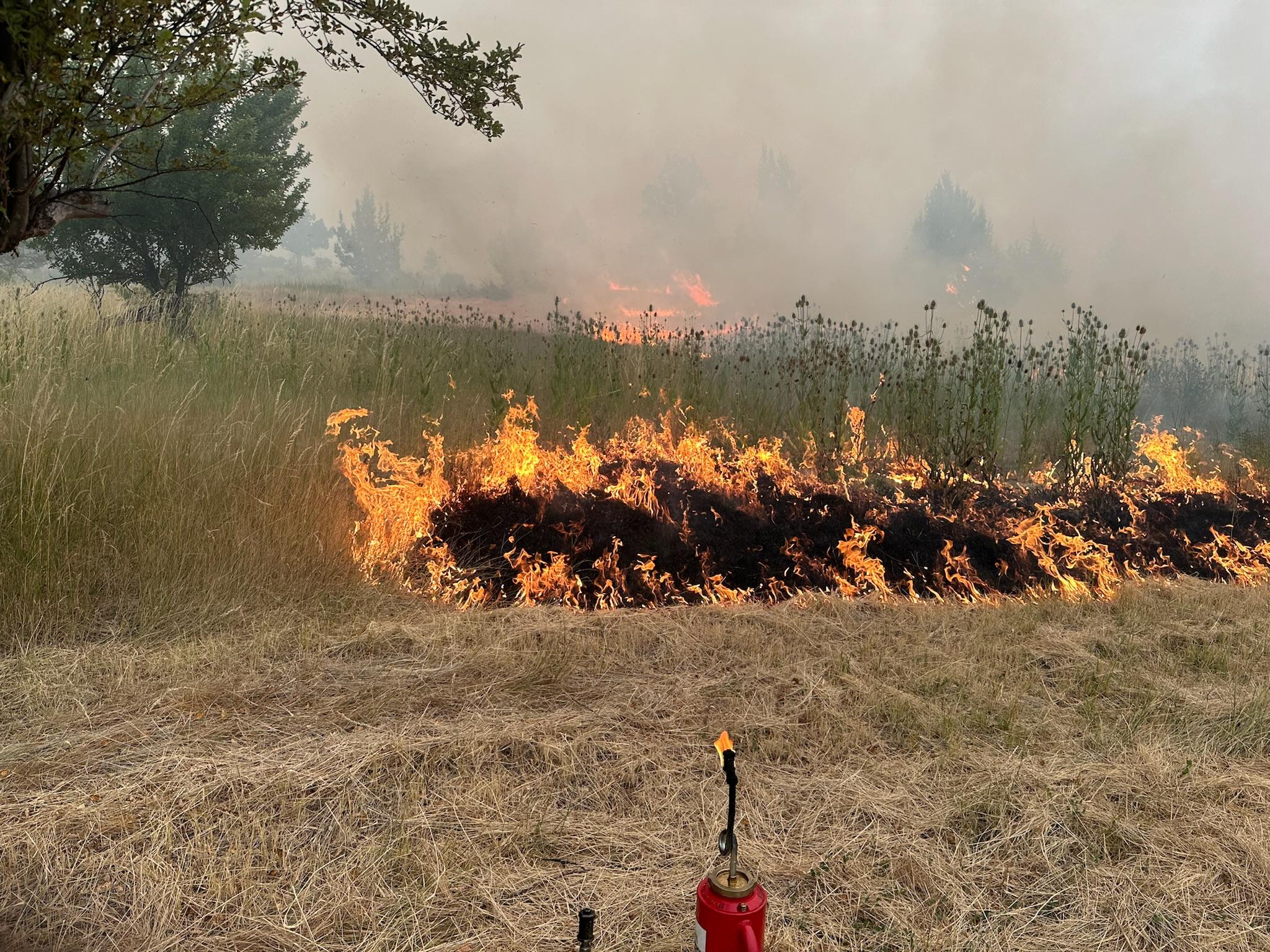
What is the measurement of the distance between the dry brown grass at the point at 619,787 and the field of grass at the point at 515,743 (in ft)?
0.04

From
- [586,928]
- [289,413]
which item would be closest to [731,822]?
[586,928]

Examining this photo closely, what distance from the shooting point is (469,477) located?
6.29 m

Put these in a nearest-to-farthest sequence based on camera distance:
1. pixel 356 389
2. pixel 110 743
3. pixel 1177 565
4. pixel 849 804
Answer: pixel 849 804 < pixel 110 743 < pixel 1177 565 < pixel 356 389

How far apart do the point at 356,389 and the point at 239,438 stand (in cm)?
268

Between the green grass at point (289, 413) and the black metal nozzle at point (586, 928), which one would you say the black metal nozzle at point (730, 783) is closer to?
the black metal nozzle at point (586, 928)

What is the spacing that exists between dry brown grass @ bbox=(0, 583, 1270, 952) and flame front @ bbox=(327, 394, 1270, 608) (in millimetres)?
830

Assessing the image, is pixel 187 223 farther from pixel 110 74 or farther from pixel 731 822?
pixel 731 822

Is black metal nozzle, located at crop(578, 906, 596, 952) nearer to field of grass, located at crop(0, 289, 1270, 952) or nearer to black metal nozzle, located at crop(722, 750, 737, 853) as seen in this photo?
black metal nozzle, located at crop(722, 750, 737, 853)

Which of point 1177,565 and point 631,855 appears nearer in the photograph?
point 631,855

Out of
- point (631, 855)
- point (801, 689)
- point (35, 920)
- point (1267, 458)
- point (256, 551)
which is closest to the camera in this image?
point (35, 920)

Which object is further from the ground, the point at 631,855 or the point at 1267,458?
the point at 1267,458

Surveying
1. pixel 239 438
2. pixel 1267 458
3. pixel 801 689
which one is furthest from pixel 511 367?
pixel 1267 458

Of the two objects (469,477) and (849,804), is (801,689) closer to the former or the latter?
(849,804)

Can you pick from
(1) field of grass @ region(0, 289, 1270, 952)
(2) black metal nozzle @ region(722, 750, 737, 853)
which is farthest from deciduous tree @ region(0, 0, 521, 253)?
(2) black metal nozzle @ region(722, 750, 737, 853)
